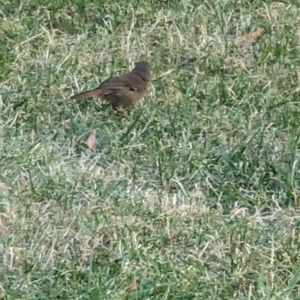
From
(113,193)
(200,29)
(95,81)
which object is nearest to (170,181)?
(113,193)

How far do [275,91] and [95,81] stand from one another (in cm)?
98

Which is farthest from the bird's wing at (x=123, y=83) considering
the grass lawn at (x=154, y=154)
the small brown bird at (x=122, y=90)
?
the grass lawn at (x=154, y=154)

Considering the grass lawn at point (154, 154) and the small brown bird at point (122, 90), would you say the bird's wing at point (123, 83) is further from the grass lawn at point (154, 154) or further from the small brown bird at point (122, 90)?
the grass lawn at point (154, 154)

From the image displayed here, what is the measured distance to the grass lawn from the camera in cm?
402

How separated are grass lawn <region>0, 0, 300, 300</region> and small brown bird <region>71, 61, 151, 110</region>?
0.24ft

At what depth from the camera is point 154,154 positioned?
4.81 metres

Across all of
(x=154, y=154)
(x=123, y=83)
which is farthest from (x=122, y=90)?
(x=154, y=154)

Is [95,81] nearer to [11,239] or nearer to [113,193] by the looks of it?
[113,193]

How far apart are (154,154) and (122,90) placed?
0.52m

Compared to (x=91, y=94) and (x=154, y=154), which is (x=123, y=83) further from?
(x=154, y=154)

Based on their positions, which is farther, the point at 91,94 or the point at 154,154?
the point at 91,94

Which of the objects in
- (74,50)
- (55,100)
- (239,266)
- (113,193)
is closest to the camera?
(239,266)

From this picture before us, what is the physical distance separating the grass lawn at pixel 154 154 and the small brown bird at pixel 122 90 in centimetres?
7

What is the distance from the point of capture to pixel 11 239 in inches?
163
